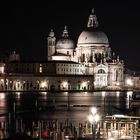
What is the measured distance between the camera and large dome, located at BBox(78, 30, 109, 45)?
97.1 m

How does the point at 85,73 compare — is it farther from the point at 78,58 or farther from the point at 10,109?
the point at 10,109

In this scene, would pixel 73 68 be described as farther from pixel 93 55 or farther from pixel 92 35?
pixel 92 35

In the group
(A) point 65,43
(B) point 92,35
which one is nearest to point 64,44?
(A) point 65,43

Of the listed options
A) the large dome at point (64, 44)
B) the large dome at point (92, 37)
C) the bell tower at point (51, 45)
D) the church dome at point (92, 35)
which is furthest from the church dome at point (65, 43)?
the large dome at point (92, 37)

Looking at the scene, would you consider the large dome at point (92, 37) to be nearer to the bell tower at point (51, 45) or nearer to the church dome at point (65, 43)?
the church dome at point (65, 43)

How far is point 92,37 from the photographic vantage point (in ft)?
319

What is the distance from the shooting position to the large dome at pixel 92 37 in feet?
318

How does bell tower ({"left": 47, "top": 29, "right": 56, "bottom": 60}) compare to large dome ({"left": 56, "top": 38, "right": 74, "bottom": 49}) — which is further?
bell tower ({"left": 47, "top": 29, "right": 56, "bottom": 60})

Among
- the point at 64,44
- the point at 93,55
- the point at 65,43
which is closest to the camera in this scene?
the point at 93,55

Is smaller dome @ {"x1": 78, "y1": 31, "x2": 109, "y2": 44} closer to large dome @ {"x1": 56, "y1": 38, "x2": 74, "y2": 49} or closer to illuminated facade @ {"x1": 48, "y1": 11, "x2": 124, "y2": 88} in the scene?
illuminated facade @ {"x1": 48, "y1": 11, "x2": 124, "y2": 88}

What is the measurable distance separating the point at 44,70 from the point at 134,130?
68078mm

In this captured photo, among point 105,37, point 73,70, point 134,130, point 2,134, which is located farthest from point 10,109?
point 105,37

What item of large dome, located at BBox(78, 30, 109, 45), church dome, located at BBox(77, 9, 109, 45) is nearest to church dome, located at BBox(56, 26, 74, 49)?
church dome, located at BBox(77, 9, 109, 45)

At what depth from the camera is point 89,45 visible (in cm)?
9694
